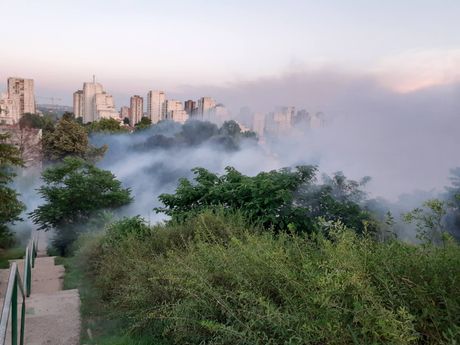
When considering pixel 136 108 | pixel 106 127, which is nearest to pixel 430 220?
pixel 106 127

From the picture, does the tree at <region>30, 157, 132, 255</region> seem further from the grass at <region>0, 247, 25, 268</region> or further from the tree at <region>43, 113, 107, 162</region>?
the tree at <region>43, 113, 107, 162</region>

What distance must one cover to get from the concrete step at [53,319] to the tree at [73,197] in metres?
9.45

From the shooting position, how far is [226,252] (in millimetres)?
3846

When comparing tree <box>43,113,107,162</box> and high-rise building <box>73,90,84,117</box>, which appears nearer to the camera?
tree <box>43,113,107,162</box>

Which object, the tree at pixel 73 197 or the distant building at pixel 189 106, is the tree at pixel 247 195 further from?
the distant building at pixel 189 106

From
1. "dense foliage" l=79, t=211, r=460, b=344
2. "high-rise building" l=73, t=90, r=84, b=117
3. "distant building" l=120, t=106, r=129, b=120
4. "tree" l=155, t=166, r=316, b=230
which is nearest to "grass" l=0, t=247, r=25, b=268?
"tree" l=155, t=166, r=316, b=230

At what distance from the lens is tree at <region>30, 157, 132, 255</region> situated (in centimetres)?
1577

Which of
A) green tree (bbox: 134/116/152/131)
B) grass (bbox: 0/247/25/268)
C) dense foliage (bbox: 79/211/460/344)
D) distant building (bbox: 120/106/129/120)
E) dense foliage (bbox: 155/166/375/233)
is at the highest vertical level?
dense foliage (bbox: 79/211/460/344)

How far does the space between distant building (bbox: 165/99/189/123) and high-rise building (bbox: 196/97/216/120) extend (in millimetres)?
8280

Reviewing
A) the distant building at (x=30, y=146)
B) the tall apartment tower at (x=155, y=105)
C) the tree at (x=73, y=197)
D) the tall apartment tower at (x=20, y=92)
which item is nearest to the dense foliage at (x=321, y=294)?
the tree at (x=73, y=197)

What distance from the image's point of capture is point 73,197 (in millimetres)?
15688

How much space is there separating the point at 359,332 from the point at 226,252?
179 centimetres

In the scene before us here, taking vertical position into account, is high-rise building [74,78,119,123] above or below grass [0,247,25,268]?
above

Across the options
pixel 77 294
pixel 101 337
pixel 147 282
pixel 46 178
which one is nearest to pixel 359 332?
pixel 147 282
